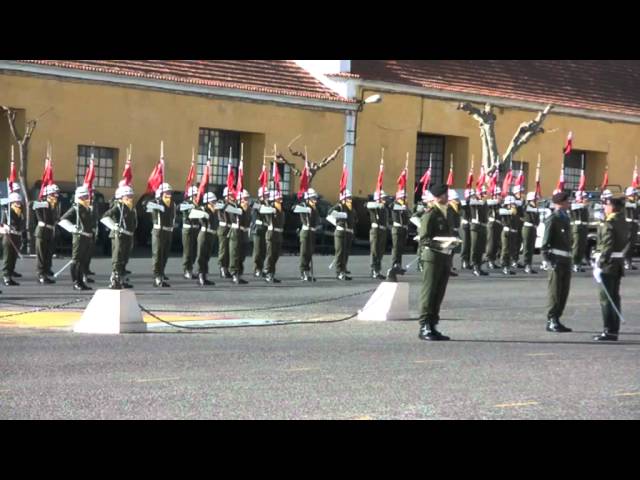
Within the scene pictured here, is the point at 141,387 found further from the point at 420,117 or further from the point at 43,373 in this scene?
the point at 420,117

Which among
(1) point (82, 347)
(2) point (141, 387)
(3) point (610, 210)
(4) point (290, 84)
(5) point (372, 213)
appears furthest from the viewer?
(4) point (290, 84)

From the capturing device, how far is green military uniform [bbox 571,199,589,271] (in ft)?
106

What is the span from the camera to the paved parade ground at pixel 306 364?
10.6 metres

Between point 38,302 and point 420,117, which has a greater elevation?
point 420,117

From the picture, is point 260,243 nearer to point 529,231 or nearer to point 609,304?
point 529,231

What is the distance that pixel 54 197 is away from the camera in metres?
25.2

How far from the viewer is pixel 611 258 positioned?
17.0 m

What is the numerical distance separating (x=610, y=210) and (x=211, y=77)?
25.7 m

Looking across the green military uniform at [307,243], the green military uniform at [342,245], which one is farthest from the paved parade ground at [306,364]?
the green military uniform at [342,245]

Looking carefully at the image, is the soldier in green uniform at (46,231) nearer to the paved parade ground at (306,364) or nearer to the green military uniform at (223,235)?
the paved parade ground at (306,364)

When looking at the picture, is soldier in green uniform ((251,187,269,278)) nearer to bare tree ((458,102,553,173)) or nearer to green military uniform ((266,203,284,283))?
green military uniform ((266,203,284,283))

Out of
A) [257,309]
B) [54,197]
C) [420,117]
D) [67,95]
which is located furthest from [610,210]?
[420,117]

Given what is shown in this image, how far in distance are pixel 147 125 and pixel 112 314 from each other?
77.8ft
